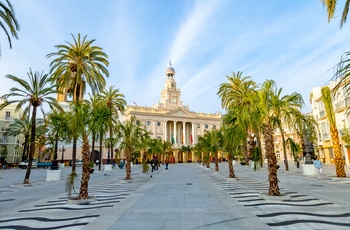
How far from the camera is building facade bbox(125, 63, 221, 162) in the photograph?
8125 centimetres

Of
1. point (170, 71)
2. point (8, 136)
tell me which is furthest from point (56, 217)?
point (170, 71)

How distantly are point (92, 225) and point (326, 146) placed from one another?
46162 millimetres

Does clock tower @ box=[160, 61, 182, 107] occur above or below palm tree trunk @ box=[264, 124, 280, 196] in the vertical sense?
above

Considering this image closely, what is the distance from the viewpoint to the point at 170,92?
91.6m

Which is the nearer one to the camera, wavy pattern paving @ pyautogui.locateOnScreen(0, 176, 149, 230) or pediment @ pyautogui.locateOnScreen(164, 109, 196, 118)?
wavy pattern paving @ pyautogui.locateOnScreen(0, 176, 149, 230)

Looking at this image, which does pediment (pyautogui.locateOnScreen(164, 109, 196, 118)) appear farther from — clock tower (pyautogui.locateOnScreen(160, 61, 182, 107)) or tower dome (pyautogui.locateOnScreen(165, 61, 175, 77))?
tower dome (pyautogui.locateOnScreen(165, 61, 175, 77))

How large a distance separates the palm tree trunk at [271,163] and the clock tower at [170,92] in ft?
263

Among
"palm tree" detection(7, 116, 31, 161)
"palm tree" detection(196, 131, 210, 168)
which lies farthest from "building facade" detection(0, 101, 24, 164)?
"palm tree" detection(196, 131, 210, 168)

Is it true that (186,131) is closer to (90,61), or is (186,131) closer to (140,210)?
(90,61)

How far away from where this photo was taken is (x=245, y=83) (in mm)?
36906

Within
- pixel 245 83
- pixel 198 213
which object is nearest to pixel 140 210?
pixel 198 213

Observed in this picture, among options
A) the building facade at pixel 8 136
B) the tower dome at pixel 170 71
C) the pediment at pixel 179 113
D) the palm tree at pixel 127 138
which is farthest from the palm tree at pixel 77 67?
the tower dome at pixel 170 71

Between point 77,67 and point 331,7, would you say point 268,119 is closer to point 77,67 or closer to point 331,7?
point 331,7

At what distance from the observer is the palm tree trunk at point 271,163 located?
10.3m
